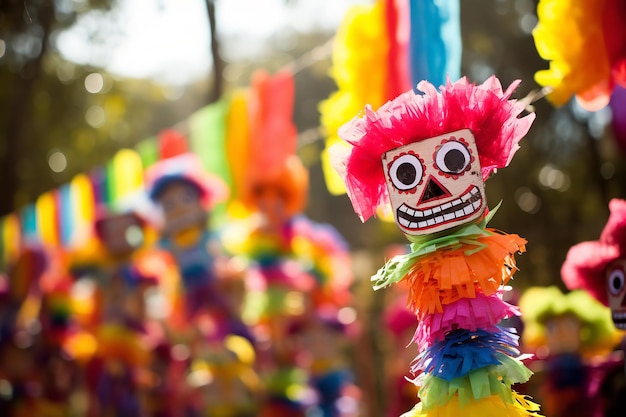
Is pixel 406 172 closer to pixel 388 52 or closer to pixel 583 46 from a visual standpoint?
pixel 583 46

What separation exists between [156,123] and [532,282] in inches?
349

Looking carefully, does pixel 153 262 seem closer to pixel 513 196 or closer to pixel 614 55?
pixel 513 196

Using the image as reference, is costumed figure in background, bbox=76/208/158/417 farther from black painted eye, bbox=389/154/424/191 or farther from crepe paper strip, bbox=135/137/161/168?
black painted eye, bbox=389/154/424/191

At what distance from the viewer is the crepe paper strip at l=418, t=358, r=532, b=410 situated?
1.66 m

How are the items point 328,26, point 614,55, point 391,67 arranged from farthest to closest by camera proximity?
point 328,26 → point 391,67 → point 614,55

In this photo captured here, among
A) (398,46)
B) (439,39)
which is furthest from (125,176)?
(439,39)

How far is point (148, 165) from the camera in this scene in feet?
15.5

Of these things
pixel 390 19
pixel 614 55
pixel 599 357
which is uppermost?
pixel 390 19

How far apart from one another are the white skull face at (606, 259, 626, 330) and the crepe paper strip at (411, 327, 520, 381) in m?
0.57

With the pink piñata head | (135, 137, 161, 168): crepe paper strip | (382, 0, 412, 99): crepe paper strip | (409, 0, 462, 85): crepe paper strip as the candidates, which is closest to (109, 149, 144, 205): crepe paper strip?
(135, 137, 161, 168): crepe paper strip

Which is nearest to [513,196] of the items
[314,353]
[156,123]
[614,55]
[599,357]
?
[314,353]

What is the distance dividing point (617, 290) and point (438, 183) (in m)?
0.83

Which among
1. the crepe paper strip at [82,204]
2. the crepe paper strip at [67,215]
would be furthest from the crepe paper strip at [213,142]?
the crepe paper strip at [67,215]

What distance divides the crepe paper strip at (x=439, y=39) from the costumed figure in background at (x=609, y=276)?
0.63 metres
